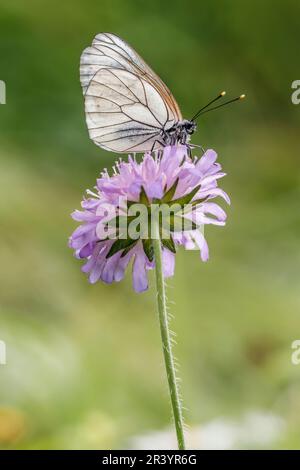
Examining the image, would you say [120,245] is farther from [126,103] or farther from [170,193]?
[126,103]

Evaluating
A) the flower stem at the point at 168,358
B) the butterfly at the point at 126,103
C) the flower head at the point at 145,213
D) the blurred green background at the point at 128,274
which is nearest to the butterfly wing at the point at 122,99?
the butterfly at the point at 126,103

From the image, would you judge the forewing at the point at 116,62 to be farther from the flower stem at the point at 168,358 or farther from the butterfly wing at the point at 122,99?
the flower stem at the point at 168,358

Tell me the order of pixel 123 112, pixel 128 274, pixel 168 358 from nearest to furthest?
pixel 168 358, pixel 123 112, pixel 128 274

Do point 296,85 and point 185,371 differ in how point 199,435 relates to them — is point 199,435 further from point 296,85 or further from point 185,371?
point 296,85

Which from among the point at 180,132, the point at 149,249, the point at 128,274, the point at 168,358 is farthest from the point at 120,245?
the point at 128,274

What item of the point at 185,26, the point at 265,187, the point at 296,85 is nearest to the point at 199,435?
the point at 265,187

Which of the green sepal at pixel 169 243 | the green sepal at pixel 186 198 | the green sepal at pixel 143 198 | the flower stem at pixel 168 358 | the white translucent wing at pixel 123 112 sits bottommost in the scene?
the flower stem at pixel 168 358
